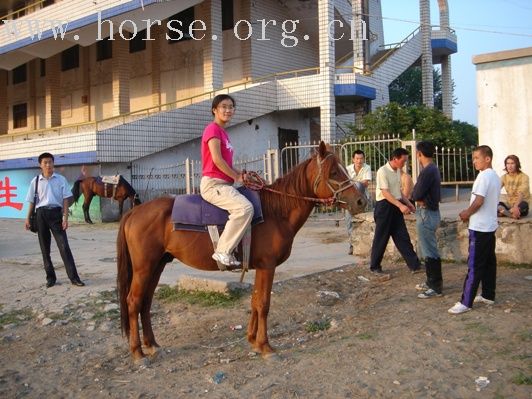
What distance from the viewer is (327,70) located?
19797 millimetres

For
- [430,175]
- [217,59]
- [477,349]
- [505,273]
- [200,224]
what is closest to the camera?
[477,349]

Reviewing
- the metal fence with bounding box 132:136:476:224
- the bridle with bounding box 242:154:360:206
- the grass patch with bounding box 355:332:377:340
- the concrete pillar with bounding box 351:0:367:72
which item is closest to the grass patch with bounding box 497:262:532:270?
the grass patch with bounding box 355:332:377:340

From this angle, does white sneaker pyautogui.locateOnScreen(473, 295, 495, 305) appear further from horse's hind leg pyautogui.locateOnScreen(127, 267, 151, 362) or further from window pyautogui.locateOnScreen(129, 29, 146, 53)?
window pyautogui.locateOnScreen(129, 29, 146, 53)

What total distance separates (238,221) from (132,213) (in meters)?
1.14

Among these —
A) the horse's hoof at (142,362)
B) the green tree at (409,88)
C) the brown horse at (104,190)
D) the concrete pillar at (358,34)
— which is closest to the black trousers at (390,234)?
the horse's hoof at (142,362)

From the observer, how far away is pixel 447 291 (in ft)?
21.9

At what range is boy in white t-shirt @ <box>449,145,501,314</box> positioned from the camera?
5727 mm

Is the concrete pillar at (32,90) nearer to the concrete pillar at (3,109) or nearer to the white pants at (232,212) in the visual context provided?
the concrete pillar at (3,109)

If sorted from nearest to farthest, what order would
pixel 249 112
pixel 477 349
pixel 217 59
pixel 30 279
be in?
pixel 477 349
pixel 30 279
pixel 249 112
pixel 217 59

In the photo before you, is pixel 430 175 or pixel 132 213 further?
pixel 430 175

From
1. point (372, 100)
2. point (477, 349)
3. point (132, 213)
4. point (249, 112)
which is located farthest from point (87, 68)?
point (477, 349)

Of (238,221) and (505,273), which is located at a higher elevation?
(238,221)

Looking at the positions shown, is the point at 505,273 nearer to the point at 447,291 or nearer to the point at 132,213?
the point at 447,291

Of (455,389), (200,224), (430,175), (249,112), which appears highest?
(249,112)
